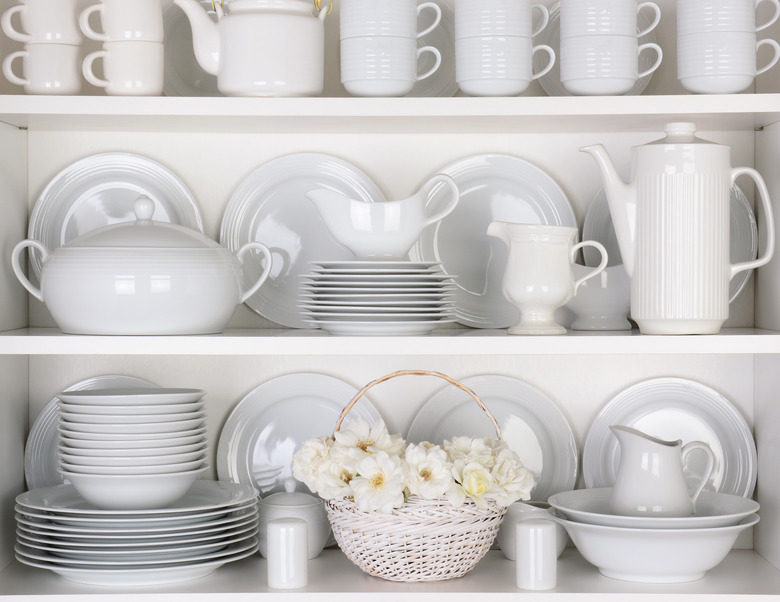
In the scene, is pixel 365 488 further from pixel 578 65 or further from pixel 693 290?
pixel 578 65

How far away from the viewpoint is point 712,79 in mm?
1223

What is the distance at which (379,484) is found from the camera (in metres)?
1.18

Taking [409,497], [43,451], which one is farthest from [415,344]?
[43,451]

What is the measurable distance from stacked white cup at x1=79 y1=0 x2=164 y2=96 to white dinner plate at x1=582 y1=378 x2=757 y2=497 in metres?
0.82

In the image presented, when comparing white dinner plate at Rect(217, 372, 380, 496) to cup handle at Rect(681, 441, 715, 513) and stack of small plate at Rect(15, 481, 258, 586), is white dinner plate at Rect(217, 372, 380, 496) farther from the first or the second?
cup handle at Rect(681, 441, 715, 513)

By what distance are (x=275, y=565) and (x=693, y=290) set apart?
64 centimetres

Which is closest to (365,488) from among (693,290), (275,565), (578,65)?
(275,565)

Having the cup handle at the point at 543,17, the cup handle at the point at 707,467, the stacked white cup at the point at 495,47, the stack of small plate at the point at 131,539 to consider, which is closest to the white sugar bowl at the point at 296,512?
the stack of small plate at the point at 131,539

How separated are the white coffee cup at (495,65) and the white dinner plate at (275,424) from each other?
19.6 inches

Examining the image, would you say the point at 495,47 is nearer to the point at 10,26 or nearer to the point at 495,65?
the point at 495,65

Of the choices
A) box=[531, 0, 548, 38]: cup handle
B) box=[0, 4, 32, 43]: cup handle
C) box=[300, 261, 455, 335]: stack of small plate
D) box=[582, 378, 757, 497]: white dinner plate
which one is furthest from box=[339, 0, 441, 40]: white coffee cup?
box=[582, 378, 757, 497]: white dinner plate

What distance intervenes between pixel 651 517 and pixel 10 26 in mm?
1057

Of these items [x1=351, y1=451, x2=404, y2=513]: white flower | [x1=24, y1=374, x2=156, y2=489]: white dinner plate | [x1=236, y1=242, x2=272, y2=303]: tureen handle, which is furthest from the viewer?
[x1=24, y1=374, x2=156, y2=489]: white dinner plate

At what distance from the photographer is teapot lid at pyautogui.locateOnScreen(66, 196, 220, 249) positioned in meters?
1.21
